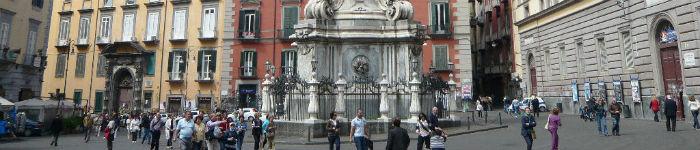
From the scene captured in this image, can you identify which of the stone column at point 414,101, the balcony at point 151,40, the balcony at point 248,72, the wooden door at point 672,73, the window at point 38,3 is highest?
the window at point 38,3

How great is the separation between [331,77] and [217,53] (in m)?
22.6

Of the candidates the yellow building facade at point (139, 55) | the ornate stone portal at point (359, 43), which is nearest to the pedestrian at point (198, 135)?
the ornate stone portal at point (359, 43)

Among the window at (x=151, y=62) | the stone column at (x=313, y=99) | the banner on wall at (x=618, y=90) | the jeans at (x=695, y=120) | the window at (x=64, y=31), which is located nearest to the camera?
the stone column at (x=313, y=99)

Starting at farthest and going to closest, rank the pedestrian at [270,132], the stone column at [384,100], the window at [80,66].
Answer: the window at [80,66] → the stone column at [384,100] → the pedestrian at [270,132]

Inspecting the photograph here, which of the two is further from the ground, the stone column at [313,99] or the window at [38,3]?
the window at [38,3]

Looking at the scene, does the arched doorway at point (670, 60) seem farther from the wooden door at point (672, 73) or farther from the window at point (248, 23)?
the window at point (248, 23)

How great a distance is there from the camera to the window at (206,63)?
124 ft

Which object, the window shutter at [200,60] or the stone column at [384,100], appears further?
the window shutter at [200,60]

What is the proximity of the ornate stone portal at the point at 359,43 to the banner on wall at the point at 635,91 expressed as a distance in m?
11.8

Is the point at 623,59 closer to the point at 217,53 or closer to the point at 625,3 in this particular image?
the point at 625,3

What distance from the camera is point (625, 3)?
23.7 m

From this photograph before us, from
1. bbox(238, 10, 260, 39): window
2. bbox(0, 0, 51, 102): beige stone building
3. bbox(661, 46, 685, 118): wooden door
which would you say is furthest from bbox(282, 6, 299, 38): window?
bbox(661, 46, 685, 118): wooden door

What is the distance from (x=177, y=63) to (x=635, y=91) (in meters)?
29.8

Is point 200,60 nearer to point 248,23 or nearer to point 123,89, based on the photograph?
point 248,23
